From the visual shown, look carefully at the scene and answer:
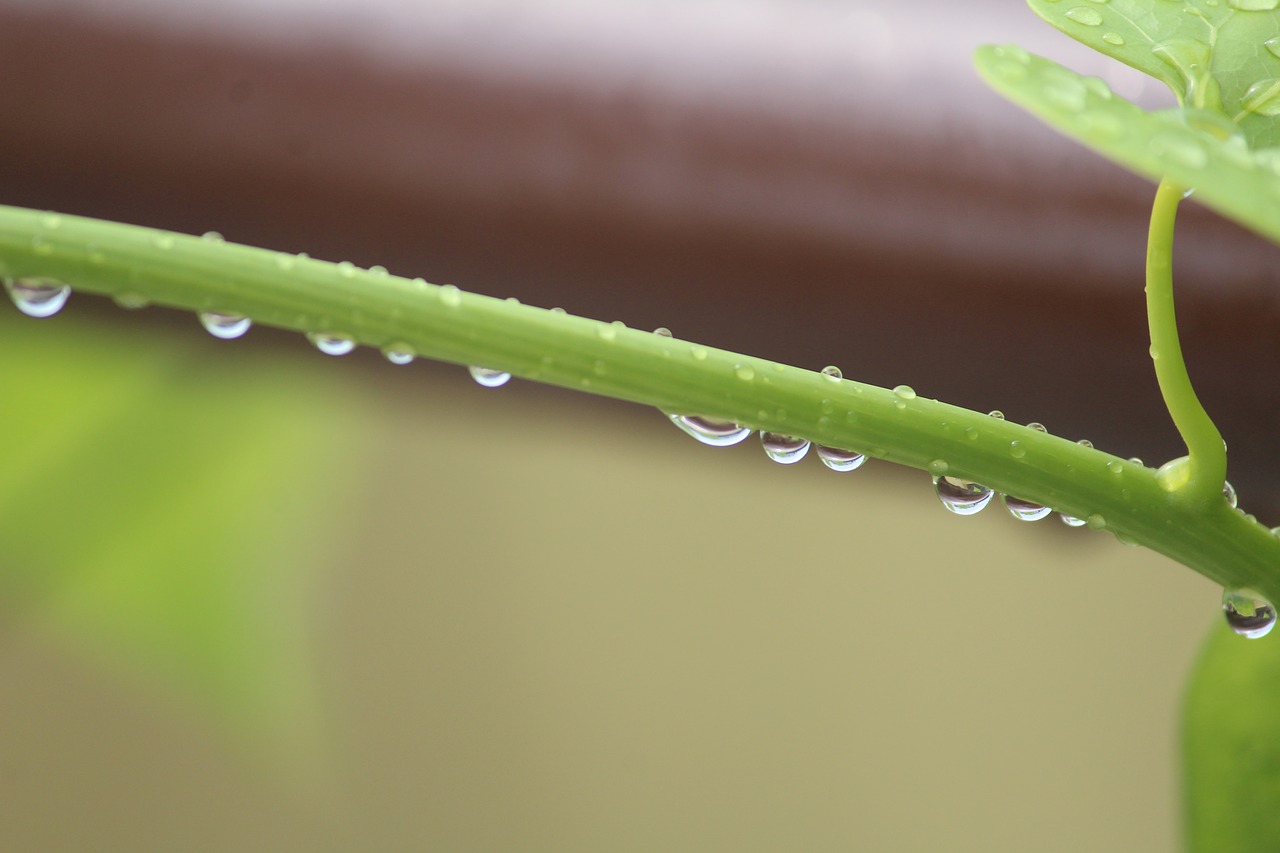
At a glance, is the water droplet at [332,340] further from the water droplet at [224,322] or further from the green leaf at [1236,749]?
the green leaf at [1236,749]

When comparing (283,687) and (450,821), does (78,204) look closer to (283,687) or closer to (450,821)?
(283,687)

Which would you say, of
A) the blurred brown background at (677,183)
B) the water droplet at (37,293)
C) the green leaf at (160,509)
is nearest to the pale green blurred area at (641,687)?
the green leaf at (160,509)

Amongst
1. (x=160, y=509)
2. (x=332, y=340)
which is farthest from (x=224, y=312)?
(x=160, y=509)

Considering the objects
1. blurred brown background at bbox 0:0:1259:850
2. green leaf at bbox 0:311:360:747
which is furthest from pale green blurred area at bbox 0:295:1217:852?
blurred brown background at bbox 0:0:1259:850

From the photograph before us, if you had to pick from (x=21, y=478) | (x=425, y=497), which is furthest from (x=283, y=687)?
(x=425, y=497)

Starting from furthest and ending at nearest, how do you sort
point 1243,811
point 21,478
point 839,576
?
1. point 839,576
2. point 21,478
3. point 1243,811

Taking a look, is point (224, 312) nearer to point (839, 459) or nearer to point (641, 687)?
point (839, 459)

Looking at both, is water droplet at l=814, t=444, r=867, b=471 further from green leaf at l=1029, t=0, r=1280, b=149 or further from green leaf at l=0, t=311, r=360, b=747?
green leaf at l=0, t=311, r=360, b=747
